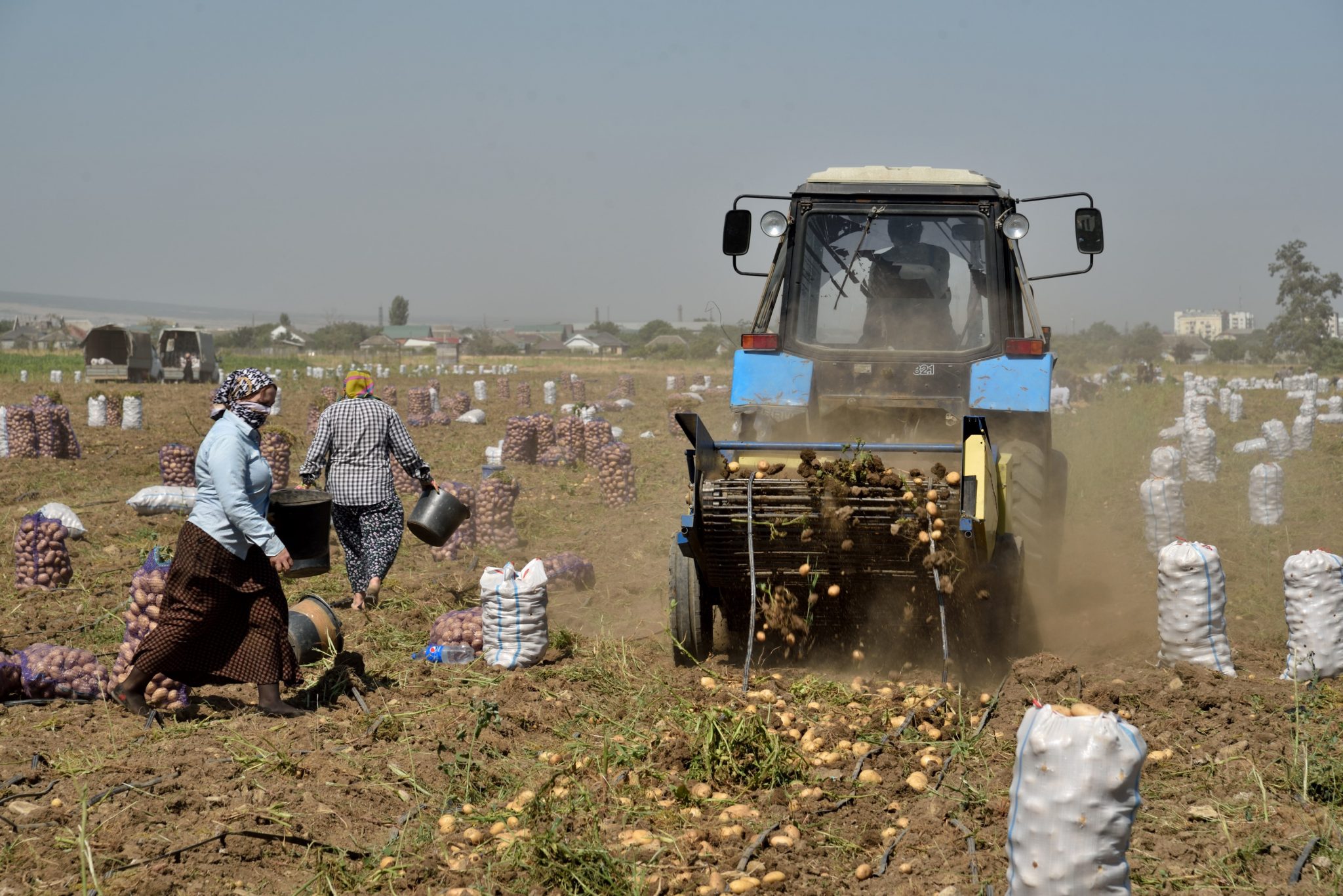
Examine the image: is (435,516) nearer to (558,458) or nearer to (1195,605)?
(1195,605)

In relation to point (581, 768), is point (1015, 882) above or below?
above

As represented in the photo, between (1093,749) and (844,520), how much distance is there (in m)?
2.49

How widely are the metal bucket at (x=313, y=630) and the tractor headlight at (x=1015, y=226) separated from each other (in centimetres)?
464

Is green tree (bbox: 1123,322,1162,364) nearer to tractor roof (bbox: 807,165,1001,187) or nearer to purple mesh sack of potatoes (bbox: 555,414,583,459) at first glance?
purple mesh sack of potatoes (bbox: 555,414,583,459)

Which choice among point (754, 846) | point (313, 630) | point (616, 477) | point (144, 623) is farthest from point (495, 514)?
point (754, 846)

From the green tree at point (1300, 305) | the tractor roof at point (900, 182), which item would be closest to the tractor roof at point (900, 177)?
the tractor roof at point (900, 182)

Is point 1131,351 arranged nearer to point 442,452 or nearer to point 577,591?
point 442,452

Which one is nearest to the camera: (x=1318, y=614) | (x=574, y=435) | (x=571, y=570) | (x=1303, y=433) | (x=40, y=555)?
(x=1318, y=614)

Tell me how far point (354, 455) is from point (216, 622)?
2431 mm

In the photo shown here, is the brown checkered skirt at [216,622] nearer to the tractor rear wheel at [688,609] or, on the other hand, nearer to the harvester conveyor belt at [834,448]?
the tractor rear wheel at [688,609]

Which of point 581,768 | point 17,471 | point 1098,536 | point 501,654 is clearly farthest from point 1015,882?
point 17,471

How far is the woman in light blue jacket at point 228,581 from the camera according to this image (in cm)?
515

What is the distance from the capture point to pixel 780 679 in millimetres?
5625

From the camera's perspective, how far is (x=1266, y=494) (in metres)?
10.9
